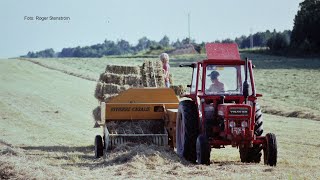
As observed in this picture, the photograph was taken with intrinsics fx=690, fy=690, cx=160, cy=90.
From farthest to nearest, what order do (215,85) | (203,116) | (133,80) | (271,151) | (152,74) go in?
(133,80), (152,74), (215,85), (203,116), (271,151)

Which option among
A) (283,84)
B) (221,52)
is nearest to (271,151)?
(221,52)

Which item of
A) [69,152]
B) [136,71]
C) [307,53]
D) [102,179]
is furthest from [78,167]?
[307,53]

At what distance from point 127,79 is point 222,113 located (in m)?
6.89

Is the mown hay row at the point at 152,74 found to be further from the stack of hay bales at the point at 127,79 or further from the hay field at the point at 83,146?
the hay field at the point at 83,146

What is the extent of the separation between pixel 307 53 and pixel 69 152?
58613 millimetres

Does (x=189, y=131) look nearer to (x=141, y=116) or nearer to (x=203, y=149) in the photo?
(x=203, y=149)

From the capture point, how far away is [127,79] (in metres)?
18.6

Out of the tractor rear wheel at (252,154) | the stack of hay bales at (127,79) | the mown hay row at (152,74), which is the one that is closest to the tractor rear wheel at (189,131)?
the tractor rear wheel at (252,154)

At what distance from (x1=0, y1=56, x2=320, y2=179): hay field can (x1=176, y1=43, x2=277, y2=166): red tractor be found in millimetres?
395

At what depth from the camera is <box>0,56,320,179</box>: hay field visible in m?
10.5

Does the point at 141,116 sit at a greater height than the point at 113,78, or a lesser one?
lesser

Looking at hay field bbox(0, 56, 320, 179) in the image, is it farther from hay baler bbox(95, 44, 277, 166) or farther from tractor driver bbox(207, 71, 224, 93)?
tractor driver bbox(207, 71, 224, 93)

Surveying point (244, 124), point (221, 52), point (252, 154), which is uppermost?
point (221, 52)

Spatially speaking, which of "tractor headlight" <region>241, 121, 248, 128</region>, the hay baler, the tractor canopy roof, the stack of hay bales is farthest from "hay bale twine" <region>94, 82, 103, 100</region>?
"tractor headlight" <region>241, 121, 248, 128</region>
